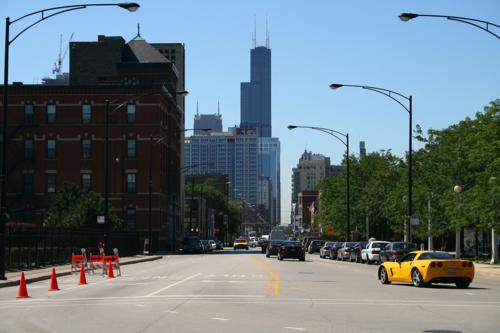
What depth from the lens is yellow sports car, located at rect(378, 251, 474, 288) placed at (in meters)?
25.9

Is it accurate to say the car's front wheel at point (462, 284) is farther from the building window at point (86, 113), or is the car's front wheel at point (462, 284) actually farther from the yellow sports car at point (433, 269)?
the building window at point (86, 113)

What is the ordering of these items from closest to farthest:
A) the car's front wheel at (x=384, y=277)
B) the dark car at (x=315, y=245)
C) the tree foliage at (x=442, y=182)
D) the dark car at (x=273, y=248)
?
1. the car's front wheel at (x=384, y=277)
2. the tree foliage at (x=442, y=182)
3. the dark car at (x=273, y=248)
4. the dark car at (x=315, y=245)

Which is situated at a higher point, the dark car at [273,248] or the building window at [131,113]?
the building window at [131,113]

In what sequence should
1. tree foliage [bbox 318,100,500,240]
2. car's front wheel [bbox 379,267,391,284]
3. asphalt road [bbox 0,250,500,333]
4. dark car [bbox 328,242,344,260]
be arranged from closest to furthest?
asphalt road [bbox 0,250,500,333]
car's front wheel [bbox 379,267,391,284]
tree foliage [bbox 318,100,500,240]
dark car [bbox 328,242,344,260]

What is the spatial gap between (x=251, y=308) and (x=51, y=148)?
7434 centimetres

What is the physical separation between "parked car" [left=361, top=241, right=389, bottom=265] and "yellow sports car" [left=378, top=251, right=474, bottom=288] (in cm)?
2320

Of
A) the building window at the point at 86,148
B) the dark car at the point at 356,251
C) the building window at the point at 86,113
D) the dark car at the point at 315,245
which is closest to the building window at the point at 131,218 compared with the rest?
the building window at the point at 86,148

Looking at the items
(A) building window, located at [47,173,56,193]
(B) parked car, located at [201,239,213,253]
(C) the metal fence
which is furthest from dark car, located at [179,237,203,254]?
(C) the metal fence

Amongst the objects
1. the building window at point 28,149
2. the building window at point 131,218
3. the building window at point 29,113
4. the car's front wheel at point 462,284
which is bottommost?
the car's front wheel at point 462,284

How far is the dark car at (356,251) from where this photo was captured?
56.3 m

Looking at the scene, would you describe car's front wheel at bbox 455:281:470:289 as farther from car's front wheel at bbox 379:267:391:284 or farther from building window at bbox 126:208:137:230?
building window at bbox 126:208:137:230

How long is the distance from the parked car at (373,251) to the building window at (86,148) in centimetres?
4381

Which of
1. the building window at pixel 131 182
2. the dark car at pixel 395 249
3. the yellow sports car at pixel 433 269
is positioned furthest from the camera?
the building window at pixel 131 182

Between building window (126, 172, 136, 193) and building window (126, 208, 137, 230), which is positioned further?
building window (126, 172, 136, 193)
